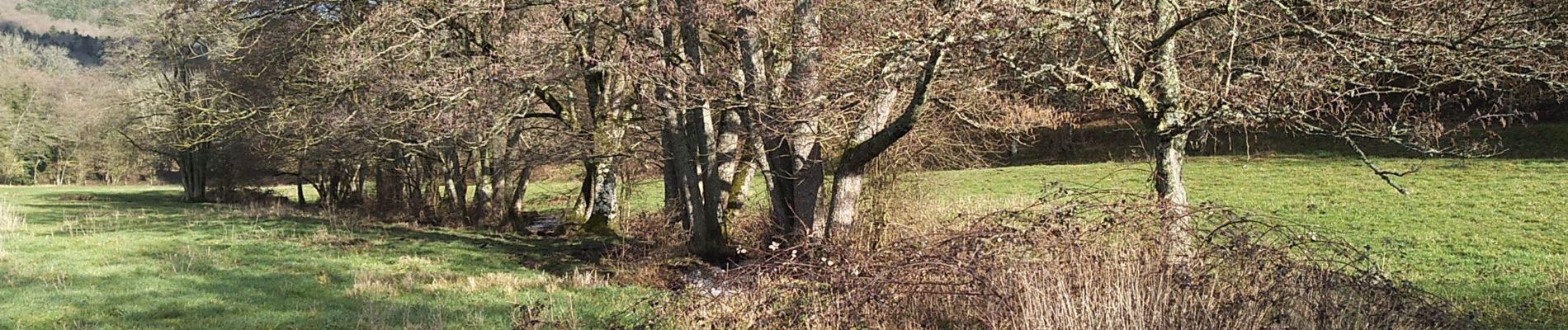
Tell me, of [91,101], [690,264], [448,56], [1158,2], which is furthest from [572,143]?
[91,101]

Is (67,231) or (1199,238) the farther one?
(67,231)

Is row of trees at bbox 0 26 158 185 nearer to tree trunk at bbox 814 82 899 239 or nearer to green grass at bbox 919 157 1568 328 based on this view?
green grass at bbox 919 157 1568 328

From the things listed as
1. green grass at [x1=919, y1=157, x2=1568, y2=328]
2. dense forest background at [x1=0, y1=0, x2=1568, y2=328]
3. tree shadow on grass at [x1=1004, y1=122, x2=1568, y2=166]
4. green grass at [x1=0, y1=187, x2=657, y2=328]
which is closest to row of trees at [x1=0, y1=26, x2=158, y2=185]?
dense forest background at [x1=0, y1=0, x2=1568, y2=328]

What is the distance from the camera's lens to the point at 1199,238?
6457mm

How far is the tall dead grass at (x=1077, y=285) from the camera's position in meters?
5.89

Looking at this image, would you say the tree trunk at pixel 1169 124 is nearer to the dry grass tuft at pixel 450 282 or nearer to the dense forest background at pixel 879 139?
the dense forest background at pixel 879 139

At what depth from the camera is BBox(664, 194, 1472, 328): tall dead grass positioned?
589 centimetres

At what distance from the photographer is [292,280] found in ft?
35.7

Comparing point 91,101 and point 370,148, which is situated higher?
point 91,101

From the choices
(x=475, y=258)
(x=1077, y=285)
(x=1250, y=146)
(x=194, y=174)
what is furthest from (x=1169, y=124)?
(x=194, y=174)

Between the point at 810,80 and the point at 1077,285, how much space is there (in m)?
4.09

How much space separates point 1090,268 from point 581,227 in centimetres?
1405

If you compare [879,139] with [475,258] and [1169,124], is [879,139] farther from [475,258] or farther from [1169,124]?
[475,258]

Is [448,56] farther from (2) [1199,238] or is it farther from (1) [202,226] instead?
(2) [1199,238]
